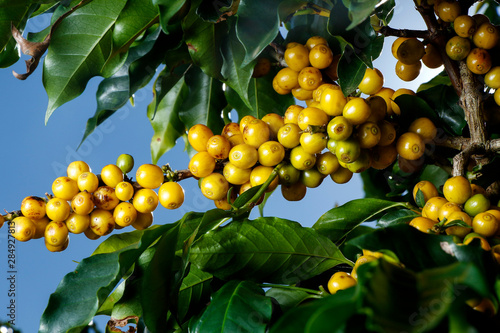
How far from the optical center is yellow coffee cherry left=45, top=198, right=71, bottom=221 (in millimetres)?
764

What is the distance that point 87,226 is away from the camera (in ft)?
2.61

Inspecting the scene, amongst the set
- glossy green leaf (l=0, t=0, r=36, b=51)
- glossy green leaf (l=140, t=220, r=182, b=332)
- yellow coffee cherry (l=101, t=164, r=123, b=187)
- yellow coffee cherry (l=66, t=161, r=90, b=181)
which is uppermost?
glossy green leaf (l=0, t=0, r=36, b=51)

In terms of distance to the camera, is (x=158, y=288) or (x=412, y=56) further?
(x=412, y=56)

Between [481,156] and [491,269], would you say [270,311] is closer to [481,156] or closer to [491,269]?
[491,269]

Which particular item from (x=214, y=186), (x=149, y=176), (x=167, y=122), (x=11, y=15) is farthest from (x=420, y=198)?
(x=11, y=15)

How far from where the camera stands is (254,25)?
2.11ft

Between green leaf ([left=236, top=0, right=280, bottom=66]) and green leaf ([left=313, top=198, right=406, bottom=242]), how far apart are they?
0.30m

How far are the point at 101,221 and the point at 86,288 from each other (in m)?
0.14

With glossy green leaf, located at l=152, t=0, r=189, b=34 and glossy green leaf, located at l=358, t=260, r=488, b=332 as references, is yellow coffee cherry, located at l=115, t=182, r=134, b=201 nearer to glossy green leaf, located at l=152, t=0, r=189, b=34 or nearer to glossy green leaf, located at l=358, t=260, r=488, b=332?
glossy green leaf, located at l=152, t=0, r=189, b=34

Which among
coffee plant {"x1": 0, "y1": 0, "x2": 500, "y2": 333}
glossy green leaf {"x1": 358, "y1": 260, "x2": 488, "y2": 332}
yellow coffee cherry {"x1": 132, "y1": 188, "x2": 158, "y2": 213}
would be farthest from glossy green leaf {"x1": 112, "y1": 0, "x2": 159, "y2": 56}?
glossy green leaf {"x1": 358, "y1": 260, "x2": 488, "y2": 332}

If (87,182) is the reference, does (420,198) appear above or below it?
below

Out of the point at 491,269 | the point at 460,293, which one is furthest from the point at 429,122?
the point at 460,293

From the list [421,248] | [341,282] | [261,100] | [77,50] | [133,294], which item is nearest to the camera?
[421,248]

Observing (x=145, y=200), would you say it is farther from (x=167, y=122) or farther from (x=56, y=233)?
(x=167, y=122)
